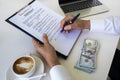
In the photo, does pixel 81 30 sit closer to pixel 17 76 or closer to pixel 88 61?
pixel 88 61

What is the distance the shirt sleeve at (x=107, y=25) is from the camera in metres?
0.80

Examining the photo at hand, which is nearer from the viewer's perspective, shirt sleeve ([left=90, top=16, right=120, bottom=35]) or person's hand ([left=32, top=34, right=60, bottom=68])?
person's hand ([left=32, top=34, right=60, bottom=68])


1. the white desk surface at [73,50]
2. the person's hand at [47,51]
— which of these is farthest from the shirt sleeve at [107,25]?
the person's hand at [47,51]

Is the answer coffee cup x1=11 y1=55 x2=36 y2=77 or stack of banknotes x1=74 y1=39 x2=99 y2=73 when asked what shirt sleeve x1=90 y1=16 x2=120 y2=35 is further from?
coffee cup x1=11 y1=55 x2=36 y2=77

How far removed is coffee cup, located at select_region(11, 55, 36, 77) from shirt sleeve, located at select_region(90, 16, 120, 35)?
0.35 meters

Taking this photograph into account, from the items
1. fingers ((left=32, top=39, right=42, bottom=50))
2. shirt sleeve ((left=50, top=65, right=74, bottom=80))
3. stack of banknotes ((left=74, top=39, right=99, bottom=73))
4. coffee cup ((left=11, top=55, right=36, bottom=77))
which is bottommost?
stack of banknotes ((left=74, top=39, right=99, bottom=73))

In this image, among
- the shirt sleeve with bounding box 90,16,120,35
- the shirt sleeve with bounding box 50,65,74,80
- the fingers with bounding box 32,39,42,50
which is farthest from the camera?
the shirt sleeve with bounding box 90,16,120,35

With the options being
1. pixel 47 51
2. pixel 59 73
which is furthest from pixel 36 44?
pixel 59 73

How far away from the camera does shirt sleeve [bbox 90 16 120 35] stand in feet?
2.61

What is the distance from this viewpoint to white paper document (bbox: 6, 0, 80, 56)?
697mm

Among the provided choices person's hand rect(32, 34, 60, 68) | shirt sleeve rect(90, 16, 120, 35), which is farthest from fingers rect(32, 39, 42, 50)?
shirt sleeve rect(90, 16, 120, 35)

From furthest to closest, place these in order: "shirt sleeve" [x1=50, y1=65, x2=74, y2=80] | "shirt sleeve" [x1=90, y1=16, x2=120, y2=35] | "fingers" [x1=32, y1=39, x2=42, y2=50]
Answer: "shirt sleeve" [x1=90, y1=16, x2=120, y2=35], "fingers" [x1=32, y1=39, x2=42, y2=50], "shirt sleeve" [x1=50, y1=65, x2=74, y2=80]

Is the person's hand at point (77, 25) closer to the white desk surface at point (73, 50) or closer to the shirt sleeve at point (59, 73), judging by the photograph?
the white desk surface at point (73, 50)

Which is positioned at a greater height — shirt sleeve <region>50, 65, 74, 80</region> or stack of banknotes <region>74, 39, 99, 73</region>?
shirt sleeve <region>50, 65, 74, 80</region>
